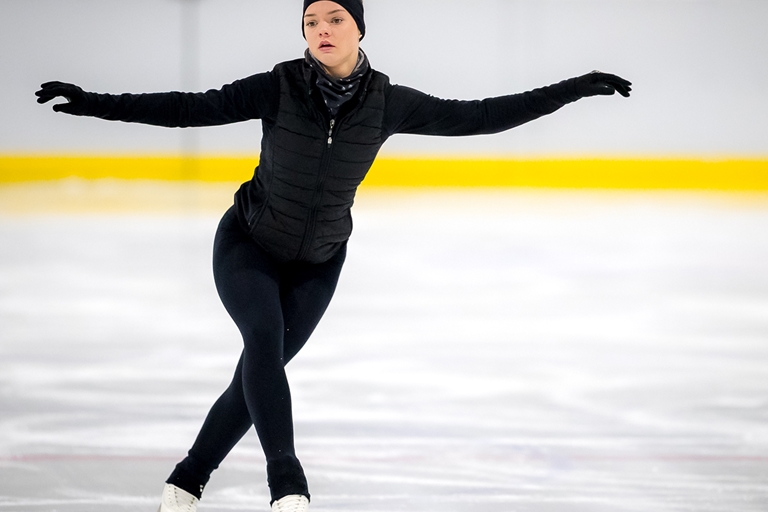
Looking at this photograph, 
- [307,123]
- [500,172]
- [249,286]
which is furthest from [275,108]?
[500,172]

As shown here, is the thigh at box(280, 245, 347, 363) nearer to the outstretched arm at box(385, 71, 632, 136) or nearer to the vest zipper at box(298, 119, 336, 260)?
the vest zipper at box(298, 119, 336, 260)

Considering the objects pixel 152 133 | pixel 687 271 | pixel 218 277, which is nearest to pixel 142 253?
pixel 152 133

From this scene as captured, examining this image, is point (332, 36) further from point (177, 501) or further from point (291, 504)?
point (177, 501)

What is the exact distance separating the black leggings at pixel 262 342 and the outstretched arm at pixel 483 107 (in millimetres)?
345

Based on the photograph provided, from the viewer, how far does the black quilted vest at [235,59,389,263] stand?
1830mm

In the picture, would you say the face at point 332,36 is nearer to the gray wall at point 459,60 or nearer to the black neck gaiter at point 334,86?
the black neck gaiter at point 334,86

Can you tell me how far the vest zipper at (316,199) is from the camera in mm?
1834

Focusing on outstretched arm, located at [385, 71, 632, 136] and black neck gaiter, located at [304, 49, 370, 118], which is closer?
black neck gaiter, located at [304, 49, 370, 118]

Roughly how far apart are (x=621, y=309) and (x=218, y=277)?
115 inches

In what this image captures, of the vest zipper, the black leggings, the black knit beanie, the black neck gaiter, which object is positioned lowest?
the black leggings

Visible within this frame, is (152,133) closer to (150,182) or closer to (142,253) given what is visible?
(150,182)

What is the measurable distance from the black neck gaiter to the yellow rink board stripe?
5.80 m

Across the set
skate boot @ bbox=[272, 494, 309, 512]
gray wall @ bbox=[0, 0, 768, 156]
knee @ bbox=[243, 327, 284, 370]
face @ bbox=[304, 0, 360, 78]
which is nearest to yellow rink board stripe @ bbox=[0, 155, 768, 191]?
gray wall @ bbox=[0, 0, 768, 156]

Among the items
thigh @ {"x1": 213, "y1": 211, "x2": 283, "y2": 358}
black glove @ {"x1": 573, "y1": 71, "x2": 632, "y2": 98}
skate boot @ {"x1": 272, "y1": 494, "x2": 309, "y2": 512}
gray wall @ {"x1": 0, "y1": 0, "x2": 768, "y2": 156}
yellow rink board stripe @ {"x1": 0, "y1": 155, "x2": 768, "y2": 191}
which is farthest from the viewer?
yellow rink board stripe @ {"x1": 0, "y1": 155, "x2": 768, "y2": 191}
